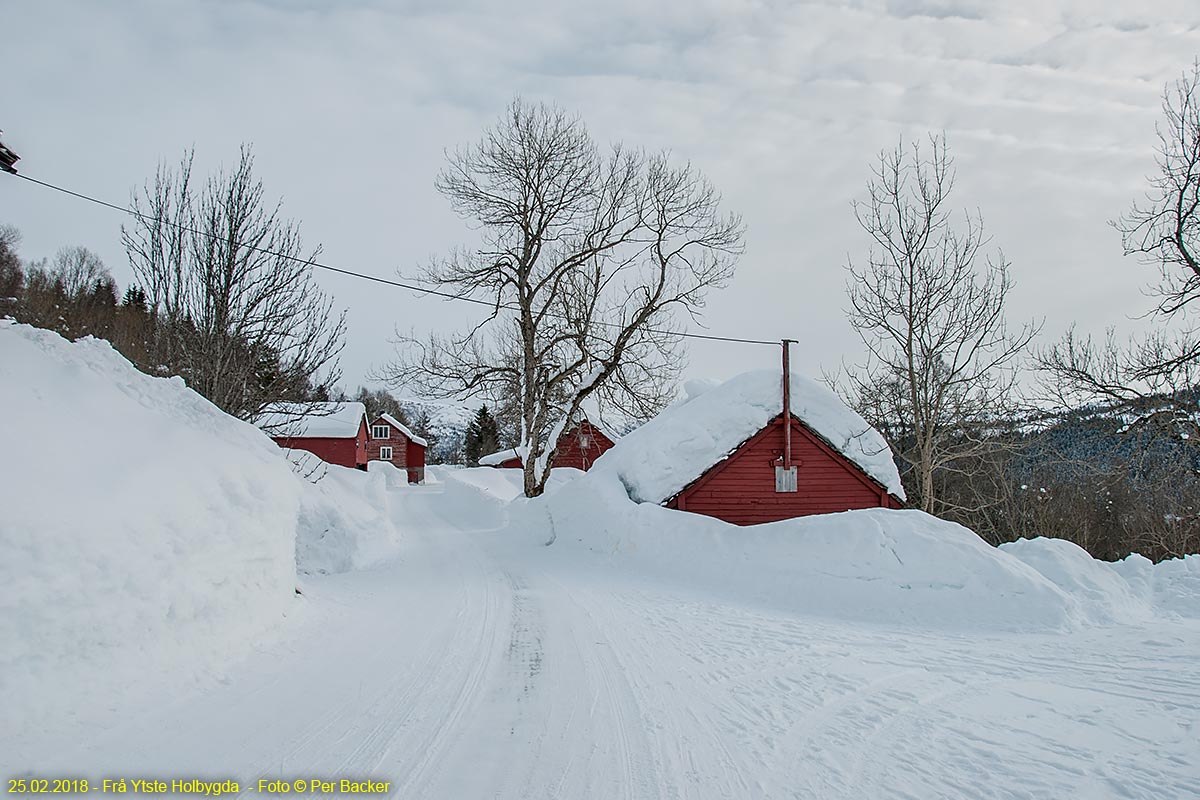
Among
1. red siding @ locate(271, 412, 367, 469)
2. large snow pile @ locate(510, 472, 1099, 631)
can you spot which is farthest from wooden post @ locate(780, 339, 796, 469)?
red siding @ locate(271, 412, 367, 469)

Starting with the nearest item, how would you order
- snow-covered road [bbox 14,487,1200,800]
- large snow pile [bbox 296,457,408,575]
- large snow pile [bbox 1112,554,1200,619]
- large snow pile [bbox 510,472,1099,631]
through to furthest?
1. snow-covered road [bbox 14,487,1200,800]
2. large snow pile [bbox 510,472,1099,631]
3. large snow pile [bbox 1112,554,1200,619]
4. large snow pile [bbox 296,457,408,575]

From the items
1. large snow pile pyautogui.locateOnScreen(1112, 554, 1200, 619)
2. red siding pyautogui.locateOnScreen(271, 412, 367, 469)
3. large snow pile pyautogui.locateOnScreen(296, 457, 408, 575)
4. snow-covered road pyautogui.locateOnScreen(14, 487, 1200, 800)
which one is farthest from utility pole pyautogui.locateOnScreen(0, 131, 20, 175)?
red siding pyautogui.locateOnScreen(271, 412, 367, 469)

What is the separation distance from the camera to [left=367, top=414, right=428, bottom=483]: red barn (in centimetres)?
6550

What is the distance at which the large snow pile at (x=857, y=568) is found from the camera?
9.31m

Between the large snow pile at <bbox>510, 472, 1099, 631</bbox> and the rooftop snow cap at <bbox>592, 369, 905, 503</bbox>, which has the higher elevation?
the rooftop snow cap at <bbox>592, 369, 905, 503</bbox>

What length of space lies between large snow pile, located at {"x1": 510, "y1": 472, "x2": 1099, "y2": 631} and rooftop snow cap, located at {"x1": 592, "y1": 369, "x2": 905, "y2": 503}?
1.45m

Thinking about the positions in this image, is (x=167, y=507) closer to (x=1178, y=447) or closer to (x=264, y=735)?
(x=264, y=735)

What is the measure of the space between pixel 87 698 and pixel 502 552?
11932 millimetres

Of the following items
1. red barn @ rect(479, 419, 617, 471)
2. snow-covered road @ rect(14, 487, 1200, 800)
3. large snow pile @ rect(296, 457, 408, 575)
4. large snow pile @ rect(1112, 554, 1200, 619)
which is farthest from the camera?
red barn @ rect(479, 419, 617, 471)

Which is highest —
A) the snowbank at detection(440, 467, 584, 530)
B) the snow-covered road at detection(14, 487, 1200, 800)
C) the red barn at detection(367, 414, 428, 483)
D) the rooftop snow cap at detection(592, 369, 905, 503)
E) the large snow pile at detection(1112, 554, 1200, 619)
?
the red barn at detection(367, 414, 428, 483)

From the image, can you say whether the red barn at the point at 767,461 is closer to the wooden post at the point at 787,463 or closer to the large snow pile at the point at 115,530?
the wooden post at the point at 787,463

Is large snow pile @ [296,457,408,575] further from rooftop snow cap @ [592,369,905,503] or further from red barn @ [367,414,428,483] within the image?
red barn @ [367,414,428,483]

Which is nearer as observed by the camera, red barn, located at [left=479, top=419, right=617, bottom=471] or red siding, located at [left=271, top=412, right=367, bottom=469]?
red barn, located at [left=479, top=419, right=617, bottom=471]

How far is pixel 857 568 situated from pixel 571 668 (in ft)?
20.6
